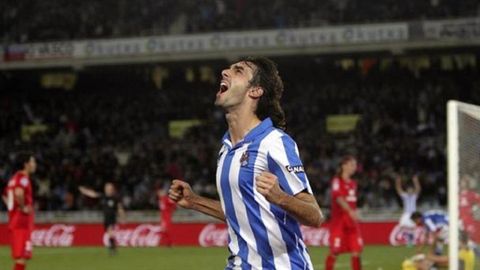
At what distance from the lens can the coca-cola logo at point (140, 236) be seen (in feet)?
98.7

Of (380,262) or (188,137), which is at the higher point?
(188,137)

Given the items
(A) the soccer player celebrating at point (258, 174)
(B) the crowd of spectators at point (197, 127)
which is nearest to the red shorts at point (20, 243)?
(A) the soccer player celebrating at point (258, 174)

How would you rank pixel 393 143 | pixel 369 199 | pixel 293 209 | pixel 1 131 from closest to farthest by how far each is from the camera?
1. pixel 293 209
2. pixel 369 199
3. pixel 393 143
4. pixel 1 131

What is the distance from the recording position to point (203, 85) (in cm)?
4128

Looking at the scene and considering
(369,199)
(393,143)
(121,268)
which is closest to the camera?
(121,268)

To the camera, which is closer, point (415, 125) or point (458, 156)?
point (458, 156)

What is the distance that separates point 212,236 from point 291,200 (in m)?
23.9

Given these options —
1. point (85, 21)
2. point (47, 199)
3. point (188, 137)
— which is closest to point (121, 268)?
point (47, 199)

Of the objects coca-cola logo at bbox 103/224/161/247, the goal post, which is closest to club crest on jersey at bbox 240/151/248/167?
the goal post

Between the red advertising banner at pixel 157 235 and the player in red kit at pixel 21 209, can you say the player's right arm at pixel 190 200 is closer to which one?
the player in red kit at pixel 21 209

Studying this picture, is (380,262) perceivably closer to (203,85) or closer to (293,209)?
(293,209)

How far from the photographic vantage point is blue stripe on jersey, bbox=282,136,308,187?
18.5 feet

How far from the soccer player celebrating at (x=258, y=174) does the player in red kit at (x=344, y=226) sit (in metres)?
10.3

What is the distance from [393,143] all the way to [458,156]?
28.4 m
